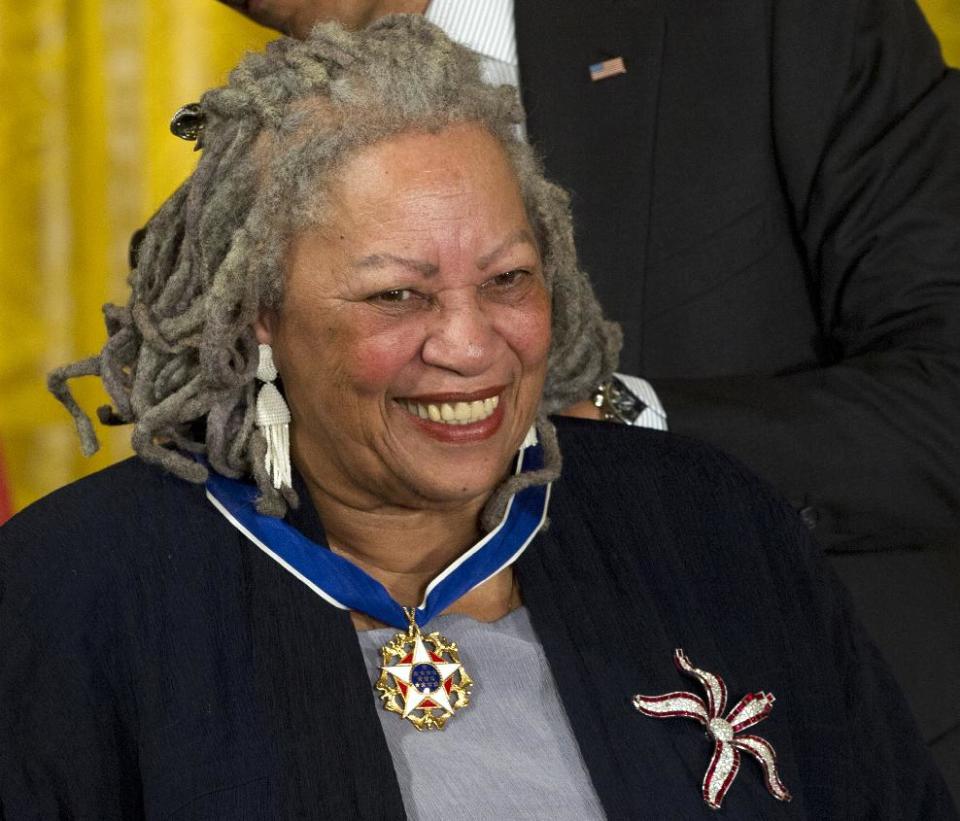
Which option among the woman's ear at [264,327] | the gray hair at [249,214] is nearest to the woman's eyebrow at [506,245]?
the gray hair at [249,214]

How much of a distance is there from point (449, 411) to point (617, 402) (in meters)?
0.55

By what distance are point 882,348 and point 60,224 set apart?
6.76 feet

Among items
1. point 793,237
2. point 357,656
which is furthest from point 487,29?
point 357,656

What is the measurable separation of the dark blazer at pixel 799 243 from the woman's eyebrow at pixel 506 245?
22.4 inches

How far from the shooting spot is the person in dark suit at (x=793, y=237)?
265 cm

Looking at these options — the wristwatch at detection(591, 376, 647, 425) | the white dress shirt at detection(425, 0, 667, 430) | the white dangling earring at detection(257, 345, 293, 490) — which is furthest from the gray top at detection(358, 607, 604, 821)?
the white dress shirt at detection(425, 0, 667, 430)

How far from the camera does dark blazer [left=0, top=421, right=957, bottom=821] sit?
1980mm

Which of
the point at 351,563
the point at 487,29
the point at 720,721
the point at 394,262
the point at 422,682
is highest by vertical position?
the point at 487,29

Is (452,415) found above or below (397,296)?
below

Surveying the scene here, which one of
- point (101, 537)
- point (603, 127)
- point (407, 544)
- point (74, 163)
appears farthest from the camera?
point (74, 163)

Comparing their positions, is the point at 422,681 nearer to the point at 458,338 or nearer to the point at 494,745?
the point at 494,745

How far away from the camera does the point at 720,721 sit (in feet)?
7.15

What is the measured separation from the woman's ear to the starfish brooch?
68 centimetres

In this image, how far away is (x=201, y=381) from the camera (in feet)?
7.20
